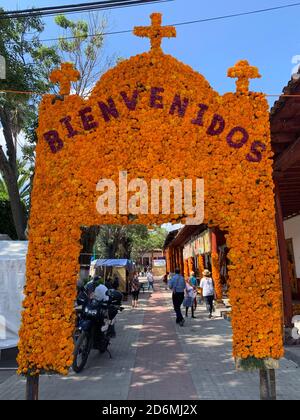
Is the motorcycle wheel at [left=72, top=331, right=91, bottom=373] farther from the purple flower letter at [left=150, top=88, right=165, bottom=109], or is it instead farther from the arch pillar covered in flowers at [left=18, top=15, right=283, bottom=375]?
the purple flower letter at [left=150, top=88, right=165, bottom=109]

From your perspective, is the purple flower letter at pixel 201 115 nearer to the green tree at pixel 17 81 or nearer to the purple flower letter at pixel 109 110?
the purple flower letter at pixel 109 110

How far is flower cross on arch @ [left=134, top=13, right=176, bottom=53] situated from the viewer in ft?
16.8

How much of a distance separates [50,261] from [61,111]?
1909 millimetres

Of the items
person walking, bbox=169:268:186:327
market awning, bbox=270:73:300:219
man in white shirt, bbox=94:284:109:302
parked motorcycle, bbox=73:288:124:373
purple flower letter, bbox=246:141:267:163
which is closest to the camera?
purple flower letter, bbox=246:141:267:163

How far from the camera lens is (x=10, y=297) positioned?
7211 millimetres

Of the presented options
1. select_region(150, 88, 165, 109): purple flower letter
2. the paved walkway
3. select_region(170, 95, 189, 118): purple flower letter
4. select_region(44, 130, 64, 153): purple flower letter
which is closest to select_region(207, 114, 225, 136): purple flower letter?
select_region(170, 95, 189, 118): purple flower letter

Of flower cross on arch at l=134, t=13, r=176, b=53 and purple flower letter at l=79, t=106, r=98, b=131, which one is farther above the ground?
flower cross on arch at l=134, t=13, r=176, b=53

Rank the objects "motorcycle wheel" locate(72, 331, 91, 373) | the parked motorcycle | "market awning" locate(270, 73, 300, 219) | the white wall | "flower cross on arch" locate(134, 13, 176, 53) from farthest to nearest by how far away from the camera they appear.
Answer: the white wall
the parked motorcycle
"motorcycle wheel" locate(72, 331, 91, 373)
"market awning" locate(270, 73, 300, 219)
"flower cross on arch" locate(134, 13, 176, 53)

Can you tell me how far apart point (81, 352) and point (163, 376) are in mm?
1534

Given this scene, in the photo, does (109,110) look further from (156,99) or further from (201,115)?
(201,115)

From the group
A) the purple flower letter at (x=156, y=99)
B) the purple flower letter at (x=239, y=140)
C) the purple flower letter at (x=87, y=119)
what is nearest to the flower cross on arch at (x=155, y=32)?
the purple flower letter at (x=156, y=99)

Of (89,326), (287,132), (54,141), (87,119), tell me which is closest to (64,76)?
(87,119)

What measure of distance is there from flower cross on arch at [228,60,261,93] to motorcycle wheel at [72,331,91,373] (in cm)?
481
